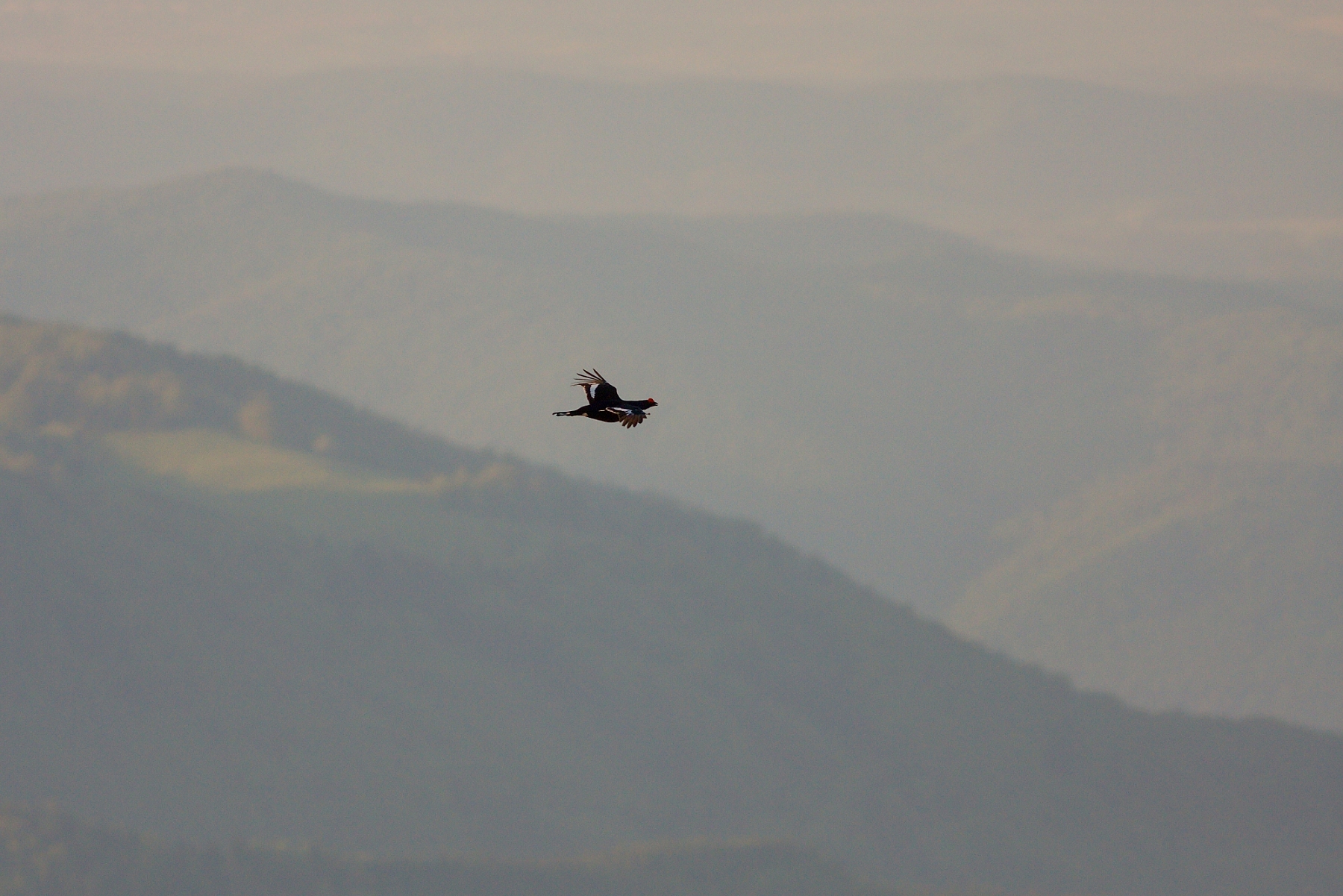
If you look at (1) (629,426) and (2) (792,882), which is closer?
(1) (629,426)

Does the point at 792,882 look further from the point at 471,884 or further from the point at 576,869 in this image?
the point at 471,884

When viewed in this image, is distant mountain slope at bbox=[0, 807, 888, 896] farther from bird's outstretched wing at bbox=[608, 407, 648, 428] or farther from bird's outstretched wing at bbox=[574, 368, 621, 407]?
bird's outstretched wing at bbox=[608, 407, 648, 428]

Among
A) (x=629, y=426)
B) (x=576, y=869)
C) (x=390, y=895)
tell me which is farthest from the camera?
(x=576, y=869)

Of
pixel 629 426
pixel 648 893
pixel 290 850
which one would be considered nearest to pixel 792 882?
pixel 648 893

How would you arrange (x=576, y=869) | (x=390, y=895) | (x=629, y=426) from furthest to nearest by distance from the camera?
(x=576, y=869), (x=390, y=895), (x=629, y=426)

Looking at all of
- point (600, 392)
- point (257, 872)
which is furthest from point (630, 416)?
point (257, 872)

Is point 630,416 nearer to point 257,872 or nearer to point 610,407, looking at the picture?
point 610,407

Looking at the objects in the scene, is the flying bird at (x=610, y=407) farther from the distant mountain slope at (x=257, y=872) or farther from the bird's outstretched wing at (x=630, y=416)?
the distant mountain slope at (x=257, y=872)
